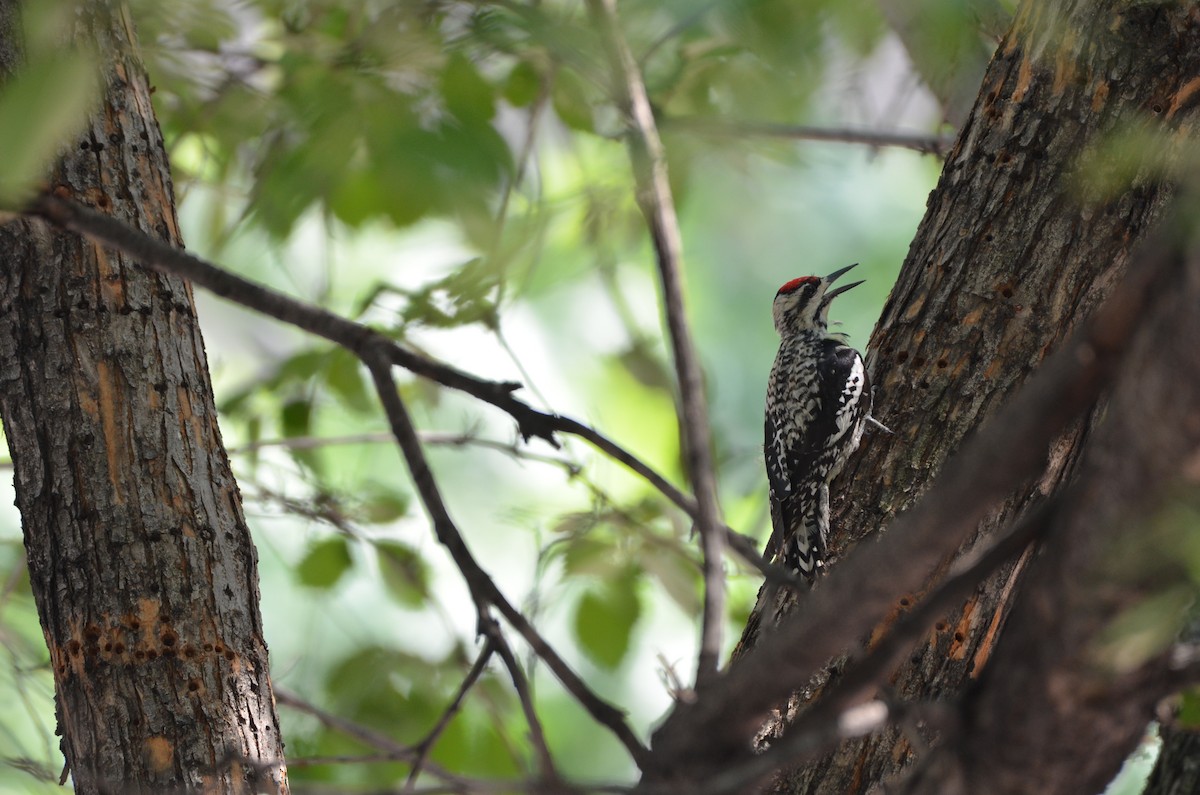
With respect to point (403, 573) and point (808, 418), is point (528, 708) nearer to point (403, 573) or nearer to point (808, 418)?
point (403, 573)

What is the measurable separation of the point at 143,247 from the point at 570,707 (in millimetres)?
6289

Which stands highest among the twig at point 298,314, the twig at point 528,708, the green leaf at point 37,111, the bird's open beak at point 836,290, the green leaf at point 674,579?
the bird's open beak at point 836,290

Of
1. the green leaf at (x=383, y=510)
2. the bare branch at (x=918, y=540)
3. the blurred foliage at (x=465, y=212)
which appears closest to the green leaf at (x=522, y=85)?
the blurred foliage at (x=465, y=212)

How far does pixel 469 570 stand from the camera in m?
1.30

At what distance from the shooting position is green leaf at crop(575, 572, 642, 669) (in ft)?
9.30

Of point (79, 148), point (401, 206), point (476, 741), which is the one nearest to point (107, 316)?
point (79, 148)

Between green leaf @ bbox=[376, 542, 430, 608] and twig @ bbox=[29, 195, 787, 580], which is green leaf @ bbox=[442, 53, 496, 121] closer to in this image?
twig @ bbox=[29, 195, 787, 580]

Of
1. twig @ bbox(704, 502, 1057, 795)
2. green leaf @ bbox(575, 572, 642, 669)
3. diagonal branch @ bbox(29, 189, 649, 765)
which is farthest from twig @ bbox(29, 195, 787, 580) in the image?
green leaf @ bbox(575, 572, 642, 669)

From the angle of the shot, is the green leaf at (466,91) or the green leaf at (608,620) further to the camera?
the green leaf at (608,620)

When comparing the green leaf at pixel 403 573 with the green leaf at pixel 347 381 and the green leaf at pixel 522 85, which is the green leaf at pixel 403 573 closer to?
the green leaf at pixel 347 381

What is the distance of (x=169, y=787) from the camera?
1.73 meters

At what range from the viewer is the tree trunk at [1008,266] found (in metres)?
2.09

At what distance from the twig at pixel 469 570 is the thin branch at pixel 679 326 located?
0.11m

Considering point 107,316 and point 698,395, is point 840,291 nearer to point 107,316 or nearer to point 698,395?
point 107,316
